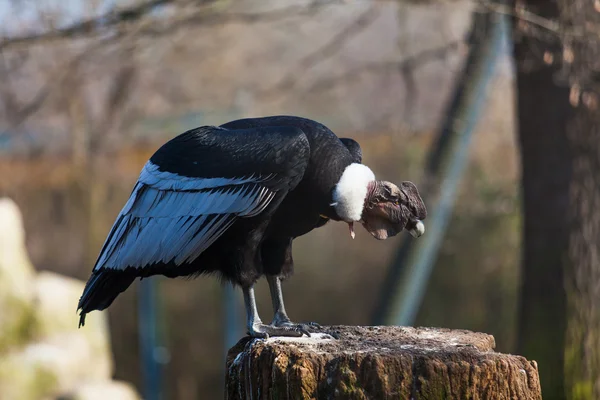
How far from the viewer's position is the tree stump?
9.21 feet

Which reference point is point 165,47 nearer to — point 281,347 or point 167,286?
point 167,286

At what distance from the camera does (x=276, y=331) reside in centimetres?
348

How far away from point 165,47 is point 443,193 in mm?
4045

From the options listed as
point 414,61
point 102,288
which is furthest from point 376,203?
point 414,61

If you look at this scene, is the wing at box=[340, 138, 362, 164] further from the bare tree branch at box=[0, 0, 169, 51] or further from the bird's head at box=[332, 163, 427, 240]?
the bare tree branch at box=[0, 0, 169, 51]

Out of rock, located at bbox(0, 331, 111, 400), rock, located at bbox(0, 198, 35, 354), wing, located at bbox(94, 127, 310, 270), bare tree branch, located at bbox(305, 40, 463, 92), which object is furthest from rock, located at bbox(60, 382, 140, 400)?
wing, located at bbox(94, 127, 310, 270)

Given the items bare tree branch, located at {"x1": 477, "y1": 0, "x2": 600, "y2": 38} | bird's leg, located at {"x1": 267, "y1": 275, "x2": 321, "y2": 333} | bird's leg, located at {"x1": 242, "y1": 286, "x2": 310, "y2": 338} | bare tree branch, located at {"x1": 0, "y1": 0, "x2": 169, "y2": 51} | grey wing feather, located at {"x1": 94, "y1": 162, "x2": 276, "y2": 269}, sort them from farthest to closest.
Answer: bare tree branch, located at {"x1": 0, "y1": 0, "x2": 169, "y2": 51} → bare tree branch, located at {"x1": 477, "y1": 0, "x2": 600, "y2": 38} → bird's leg, located at {"x1": 267, "y1": 275, "x2": 321, "y2": 333} → bird's leg, located at {"x1": 242, "y1": 286, "x2": 310, "y2": 338} → grey wing feather, located at {"x1": 94, "y1": 162, "x2": 276, "y2": 269}

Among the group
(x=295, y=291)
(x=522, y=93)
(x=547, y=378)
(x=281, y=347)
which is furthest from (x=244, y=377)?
(x=295, y=291)

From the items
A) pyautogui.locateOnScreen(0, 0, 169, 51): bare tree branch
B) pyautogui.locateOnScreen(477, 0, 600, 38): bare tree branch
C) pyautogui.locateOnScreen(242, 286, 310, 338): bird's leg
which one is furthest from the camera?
pyautogui.locateOnScreen(0, 0, 169, 51): bare tree branch

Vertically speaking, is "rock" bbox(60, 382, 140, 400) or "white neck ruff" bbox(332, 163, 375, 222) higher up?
"white neck ruff" bbox(332, 163, 375, 222)

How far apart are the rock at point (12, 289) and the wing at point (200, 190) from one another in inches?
178

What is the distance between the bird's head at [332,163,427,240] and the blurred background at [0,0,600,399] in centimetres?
212

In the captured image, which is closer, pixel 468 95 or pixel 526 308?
pixel 526 308

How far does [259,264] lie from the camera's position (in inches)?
142
